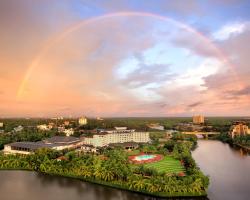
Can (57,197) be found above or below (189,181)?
below

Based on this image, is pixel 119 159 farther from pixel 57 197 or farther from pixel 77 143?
pixel 77 143

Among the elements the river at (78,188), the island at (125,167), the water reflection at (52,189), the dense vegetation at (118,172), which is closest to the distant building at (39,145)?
the island at (125,167)

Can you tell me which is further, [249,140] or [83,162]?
[249,140]

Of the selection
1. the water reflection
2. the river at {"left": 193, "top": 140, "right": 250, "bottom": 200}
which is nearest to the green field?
the river at {"left": 193, "top": 140, "right": 250, "bottom": 200}

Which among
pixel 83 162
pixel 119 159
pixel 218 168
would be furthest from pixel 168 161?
pixel 83 162

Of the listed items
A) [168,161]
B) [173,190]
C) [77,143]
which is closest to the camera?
[173,190]

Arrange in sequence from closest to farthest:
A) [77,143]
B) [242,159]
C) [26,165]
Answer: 1. [26,165]
2. [242,159]
3. [77,143]
